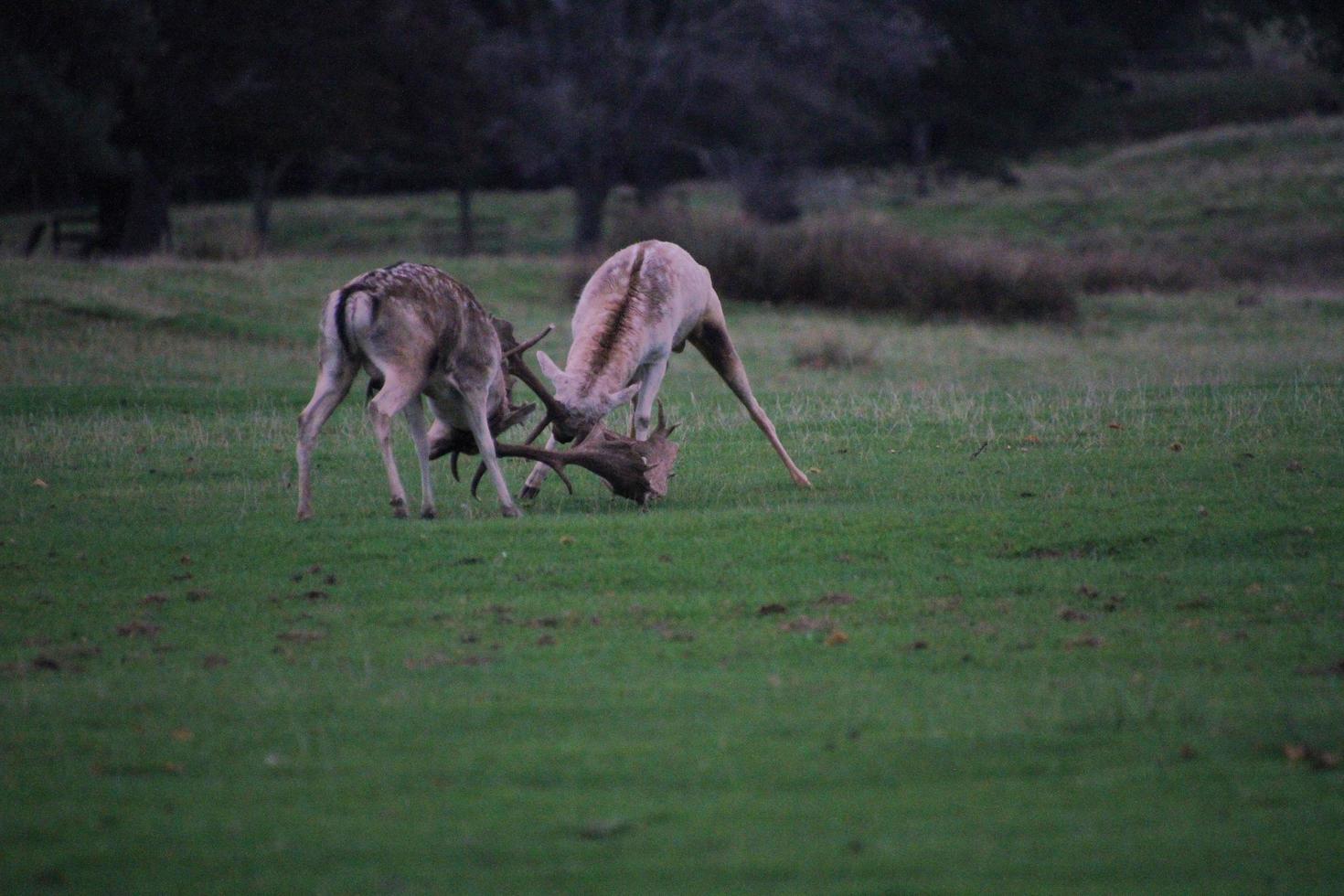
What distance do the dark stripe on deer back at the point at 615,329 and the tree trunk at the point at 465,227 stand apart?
39.7 metres

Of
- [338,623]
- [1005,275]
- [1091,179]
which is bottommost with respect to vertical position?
[338,623]

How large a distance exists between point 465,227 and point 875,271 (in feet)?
72.0

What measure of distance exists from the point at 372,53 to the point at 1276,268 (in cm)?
2554

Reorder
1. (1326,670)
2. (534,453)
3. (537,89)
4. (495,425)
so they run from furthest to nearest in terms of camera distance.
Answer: (537,89), (495,425), (534,453), (1326,670)

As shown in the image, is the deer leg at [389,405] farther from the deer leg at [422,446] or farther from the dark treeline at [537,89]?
the dark treeline at [537,89]

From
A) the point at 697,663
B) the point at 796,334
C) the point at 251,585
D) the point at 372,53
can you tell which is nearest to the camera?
the point at 697,663

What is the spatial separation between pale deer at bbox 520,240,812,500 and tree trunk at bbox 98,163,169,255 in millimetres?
31251

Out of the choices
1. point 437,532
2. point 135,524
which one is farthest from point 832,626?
point 135,524

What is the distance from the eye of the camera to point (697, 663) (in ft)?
27.0

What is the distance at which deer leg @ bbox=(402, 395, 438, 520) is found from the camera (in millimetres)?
12047

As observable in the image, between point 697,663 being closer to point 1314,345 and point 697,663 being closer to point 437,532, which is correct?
point 437,532

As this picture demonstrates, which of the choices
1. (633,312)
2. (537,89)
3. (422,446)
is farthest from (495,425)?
(537,89)

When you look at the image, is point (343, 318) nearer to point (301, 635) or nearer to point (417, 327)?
point (417, 327)

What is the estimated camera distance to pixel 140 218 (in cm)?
4344
